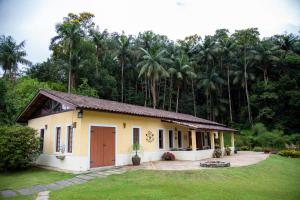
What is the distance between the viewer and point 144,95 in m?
41.2

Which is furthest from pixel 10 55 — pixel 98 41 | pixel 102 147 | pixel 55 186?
pixel 55 186

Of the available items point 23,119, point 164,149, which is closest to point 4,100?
point 23,119

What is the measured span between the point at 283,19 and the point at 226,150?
18305 millimetres

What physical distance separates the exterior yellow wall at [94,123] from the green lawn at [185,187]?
112 inches

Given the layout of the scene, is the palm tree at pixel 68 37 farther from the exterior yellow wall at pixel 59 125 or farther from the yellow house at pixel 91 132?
the yellow house at pixel 91 132

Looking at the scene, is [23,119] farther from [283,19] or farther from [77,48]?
[283,19]

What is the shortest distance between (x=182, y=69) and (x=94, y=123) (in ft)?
83.8

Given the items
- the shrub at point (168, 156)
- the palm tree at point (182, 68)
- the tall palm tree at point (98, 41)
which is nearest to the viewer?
the shrub at point (168, 156)

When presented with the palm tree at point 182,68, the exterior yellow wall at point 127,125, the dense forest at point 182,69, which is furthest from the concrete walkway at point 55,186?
the palm tree at point 182,68

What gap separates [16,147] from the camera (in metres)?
11.8

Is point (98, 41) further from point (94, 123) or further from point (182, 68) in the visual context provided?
point (94, 123)

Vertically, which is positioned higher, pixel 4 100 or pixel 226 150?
pixel 4 100

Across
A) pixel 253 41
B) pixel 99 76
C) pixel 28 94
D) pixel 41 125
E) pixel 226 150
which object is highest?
pixel 253 41

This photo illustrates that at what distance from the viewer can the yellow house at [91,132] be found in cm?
1147
